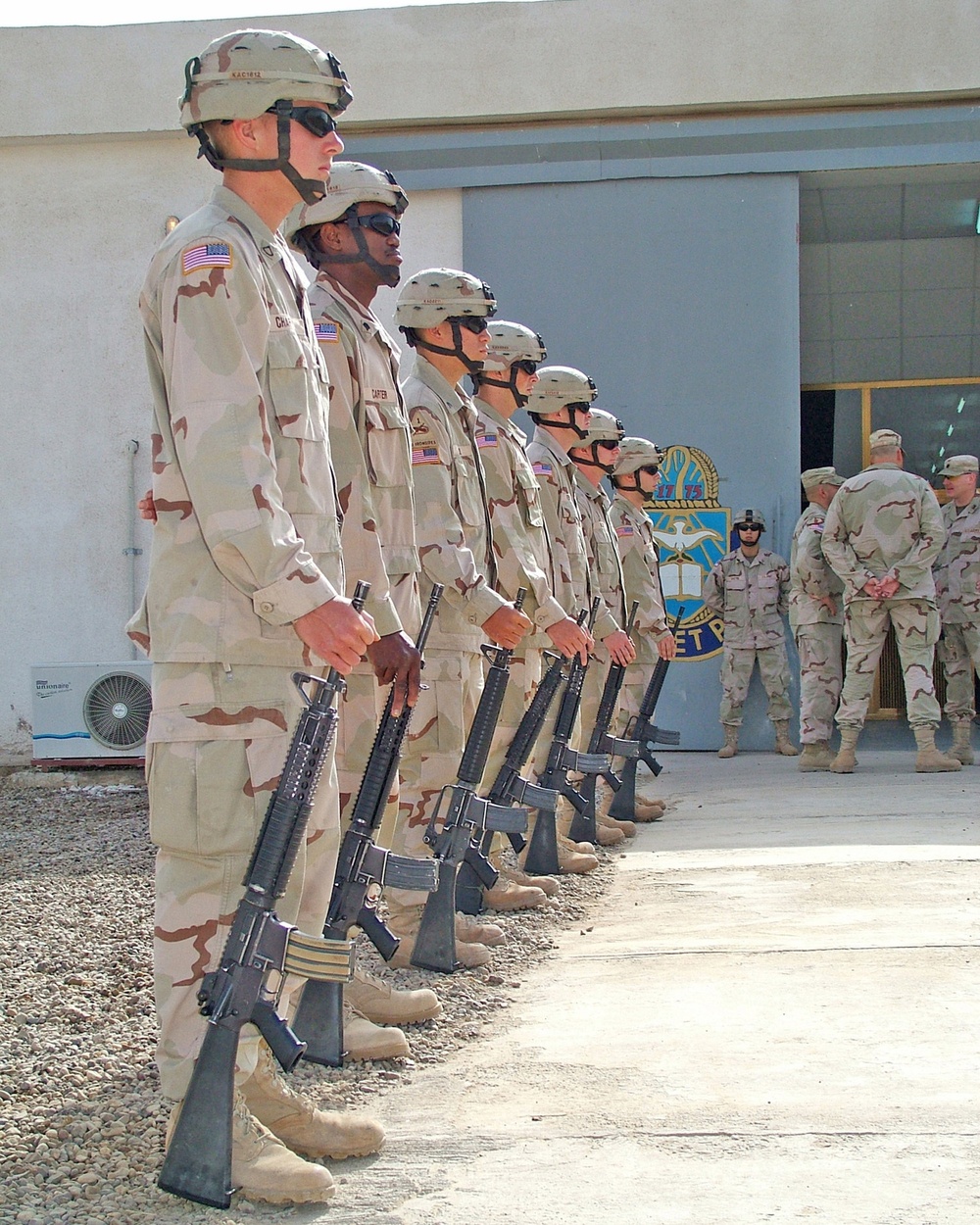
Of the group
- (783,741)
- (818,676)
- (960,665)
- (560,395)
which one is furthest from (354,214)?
(783,741)

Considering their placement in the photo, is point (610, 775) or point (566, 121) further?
point (566, 121)

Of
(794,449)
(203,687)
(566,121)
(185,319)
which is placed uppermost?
(566,121)

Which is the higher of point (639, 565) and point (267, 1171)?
point (639, 565)

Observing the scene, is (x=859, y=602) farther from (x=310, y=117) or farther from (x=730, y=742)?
(x=310, y=117)

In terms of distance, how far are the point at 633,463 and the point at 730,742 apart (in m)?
3.07

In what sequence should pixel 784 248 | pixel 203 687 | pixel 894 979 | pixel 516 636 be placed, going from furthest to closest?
1. pixel 784 248
2. pixel 516 636
3. pixel 894 979
4. pixel 203 687

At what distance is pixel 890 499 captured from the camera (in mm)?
9727

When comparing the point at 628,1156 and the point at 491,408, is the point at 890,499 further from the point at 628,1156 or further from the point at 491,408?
the point at 628,1156

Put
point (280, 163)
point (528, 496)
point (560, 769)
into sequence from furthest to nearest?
point (560, 769) → point (528, 496) → point (280, 163)

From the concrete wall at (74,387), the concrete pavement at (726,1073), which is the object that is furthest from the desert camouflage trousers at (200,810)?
the concrete wall at (74,387)

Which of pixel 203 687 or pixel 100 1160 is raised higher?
pixel 203 687

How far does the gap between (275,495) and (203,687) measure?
373 millimetres

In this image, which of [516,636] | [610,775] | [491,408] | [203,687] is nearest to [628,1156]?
[203,687]

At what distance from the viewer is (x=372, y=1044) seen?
136 inches
